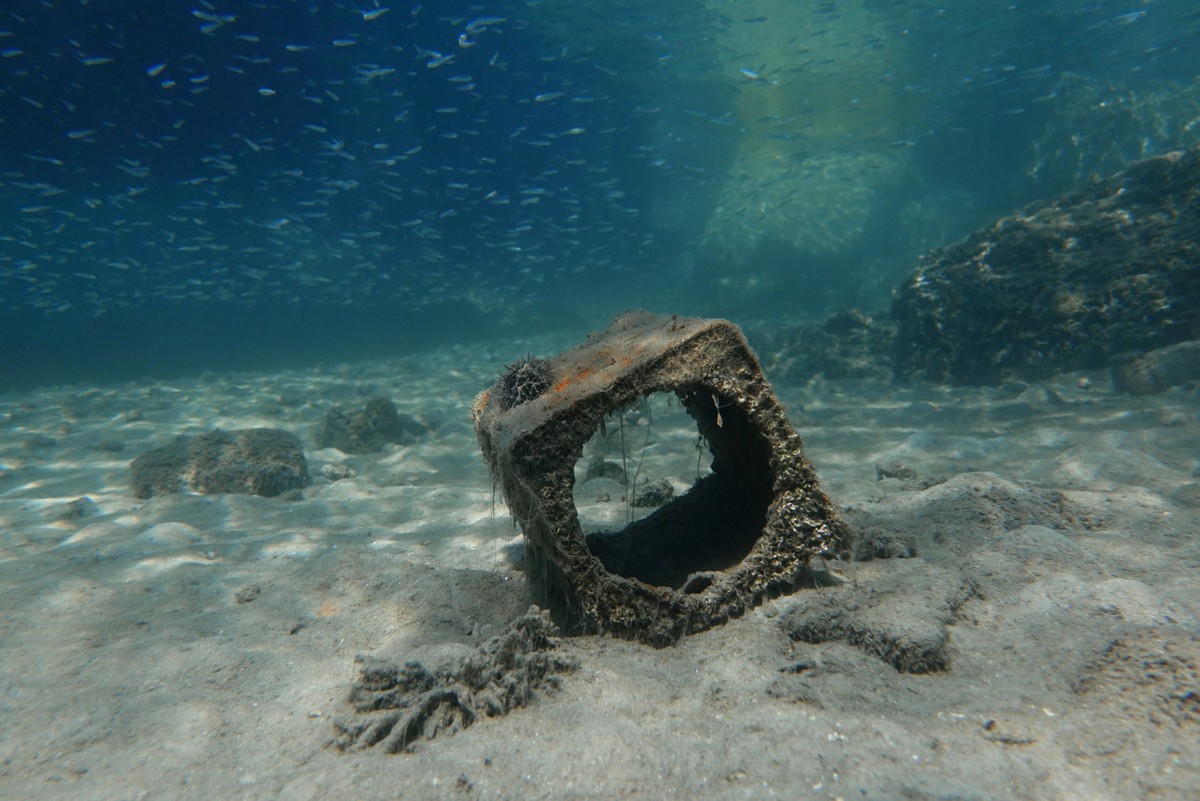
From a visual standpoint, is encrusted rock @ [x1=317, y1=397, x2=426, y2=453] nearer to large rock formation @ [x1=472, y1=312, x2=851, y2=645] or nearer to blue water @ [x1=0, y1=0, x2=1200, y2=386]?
large rock formation @ [x1=472, y1=312, x2=851, y2=645]

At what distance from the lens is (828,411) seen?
33.6ft

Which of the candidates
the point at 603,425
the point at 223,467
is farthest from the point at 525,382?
the point at 223,467

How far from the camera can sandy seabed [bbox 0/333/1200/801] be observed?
1855 mm

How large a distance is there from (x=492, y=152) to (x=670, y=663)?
25.6 meters

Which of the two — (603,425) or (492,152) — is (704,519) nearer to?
(603,425)

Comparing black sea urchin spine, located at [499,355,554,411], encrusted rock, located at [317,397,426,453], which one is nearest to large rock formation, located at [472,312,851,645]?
black sea urchin spine, located at [499,355,554,411]

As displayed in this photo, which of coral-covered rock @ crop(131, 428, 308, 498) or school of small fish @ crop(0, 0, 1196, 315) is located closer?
coral-covered rock @ crop(131, 428, 308, 498)

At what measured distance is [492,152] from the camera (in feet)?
80.4

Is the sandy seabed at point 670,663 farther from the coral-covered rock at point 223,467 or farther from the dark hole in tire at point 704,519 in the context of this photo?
the coral-covered rock at point 223,467

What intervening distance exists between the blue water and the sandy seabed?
51.7ft

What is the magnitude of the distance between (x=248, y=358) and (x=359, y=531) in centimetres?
2591

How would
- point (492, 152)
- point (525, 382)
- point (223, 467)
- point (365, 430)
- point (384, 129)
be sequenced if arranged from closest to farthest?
point (525, 382)
point (223, 467)
point (365, 430)
point (384, 129)
point (492, 152)

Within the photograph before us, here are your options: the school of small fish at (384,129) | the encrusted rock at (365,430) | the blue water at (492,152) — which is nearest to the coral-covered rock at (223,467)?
the encrusted rock at (365,430)

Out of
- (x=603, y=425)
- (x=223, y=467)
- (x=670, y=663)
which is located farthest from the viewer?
(x=223, y=467)
